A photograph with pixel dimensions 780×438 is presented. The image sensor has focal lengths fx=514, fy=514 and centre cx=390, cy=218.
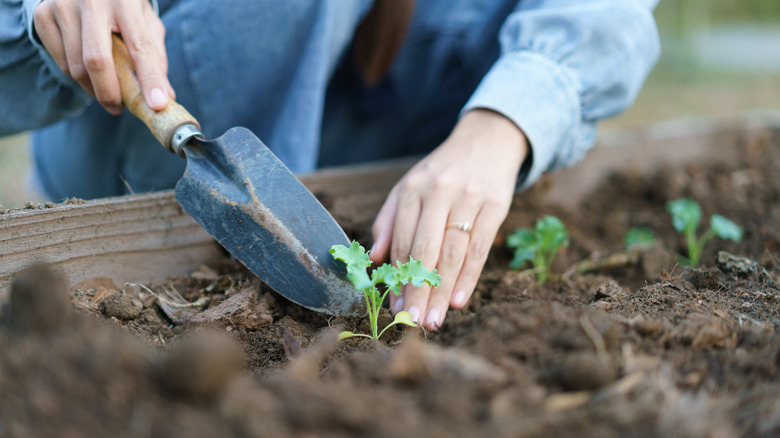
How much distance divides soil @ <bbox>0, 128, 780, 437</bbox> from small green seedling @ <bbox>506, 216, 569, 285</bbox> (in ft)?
1.24

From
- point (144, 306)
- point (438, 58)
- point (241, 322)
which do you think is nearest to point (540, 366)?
point (241, 322)

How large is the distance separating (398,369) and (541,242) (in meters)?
1.12

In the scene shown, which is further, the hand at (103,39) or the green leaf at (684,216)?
the green leaf at (684,216)

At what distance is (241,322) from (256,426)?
0.70 meters

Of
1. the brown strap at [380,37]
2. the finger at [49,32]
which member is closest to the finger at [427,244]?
the brown strap at [380,37]

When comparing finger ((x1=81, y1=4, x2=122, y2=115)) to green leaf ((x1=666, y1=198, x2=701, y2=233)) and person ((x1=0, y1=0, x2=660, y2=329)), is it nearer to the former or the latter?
person ((x1=0, y1=0, x2=660, y2=329))

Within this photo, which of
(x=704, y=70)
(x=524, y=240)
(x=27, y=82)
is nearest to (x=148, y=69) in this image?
(x=27, y=82)

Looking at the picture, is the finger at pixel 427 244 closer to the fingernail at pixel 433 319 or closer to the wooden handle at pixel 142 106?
the fingernail at pixel 433 319

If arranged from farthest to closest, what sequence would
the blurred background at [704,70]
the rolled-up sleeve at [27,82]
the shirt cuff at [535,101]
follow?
the blurred background at [704,70], the shirt cuff at [535,101], the rolled-up sleeve at [27,82]

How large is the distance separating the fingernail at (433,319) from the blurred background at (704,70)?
8.64 feet

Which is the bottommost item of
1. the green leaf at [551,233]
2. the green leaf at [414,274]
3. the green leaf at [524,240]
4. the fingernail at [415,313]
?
the green leaf at [524,240]

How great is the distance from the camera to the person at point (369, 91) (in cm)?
154

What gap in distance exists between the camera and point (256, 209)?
1.48m

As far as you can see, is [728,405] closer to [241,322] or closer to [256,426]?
[256,426]
